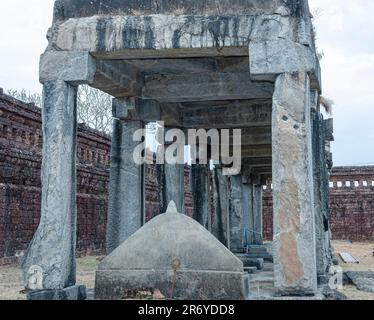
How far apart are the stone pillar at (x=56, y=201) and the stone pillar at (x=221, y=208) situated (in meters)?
7.94

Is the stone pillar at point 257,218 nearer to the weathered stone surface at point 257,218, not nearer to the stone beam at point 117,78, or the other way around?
the weathered stone surface at point 257,218

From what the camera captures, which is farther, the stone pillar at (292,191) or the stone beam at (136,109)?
the stone beam at (136,109)

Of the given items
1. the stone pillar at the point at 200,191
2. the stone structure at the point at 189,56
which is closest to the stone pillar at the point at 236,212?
the stone pillar at the point at 200,191

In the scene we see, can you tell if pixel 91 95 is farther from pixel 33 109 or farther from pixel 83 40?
pixel 83 40

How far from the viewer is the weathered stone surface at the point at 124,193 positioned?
8.13 metres

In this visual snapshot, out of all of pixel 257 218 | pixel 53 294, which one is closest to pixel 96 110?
pixel 257 218

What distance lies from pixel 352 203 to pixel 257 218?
182 inches

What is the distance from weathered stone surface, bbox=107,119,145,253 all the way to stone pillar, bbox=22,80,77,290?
6.15 feet

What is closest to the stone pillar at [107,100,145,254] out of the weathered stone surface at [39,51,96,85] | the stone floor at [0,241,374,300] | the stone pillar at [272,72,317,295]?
the stone floor at [0,241,374,300]

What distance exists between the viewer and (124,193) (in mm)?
8219

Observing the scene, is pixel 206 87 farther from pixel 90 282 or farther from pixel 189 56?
pixel 90 282

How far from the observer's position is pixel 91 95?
31562mm

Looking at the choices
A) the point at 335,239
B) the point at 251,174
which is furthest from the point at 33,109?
the point at 335,239
